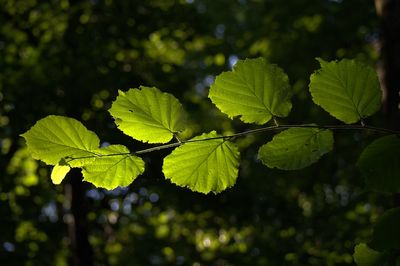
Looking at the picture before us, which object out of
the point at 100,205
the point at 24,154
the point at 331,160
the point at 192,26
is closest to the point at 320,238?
the point at 331,160

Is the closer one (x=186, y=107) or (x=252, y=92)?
(x=252, y=92)

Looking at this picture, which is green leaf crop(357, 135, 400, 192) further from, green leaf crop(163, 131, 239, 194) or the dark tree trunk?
the dark tree trunk

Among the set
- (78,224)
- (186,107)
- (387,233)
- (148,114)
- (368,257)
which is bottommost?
(78,224)

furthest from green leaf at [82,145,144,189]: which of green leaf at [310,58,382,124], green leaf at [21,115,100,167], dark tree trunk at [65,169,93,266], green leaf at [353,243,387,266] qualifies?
dark tree trunk at [65,169,93,266]

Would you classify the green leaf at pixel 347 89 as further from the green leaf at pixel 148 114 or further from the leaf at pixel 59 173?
the leaf at pixel 59 173

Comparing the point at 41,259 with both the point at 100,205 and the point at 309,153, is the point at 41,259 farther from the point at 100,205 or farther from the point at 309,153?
the point at 309,153

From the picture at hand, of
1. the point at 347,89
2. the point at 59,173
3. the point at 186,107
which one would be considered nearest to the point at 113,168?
the point at 59,173

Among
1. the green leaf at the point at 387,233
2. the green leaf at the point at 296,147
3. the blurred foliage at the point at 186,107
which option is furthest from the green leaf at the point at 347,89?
the blurred foliage at the point at 186,107

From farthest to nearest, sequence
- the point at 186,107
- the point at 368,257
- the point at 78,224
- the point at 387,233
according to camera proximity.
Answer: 1. the point at 186,107
2. the point at 78,224
3. the point at 368,257
4. the point at 387,233

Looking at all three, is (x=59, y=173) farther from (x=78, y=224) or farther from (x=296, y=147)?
(x=78, y=224)
